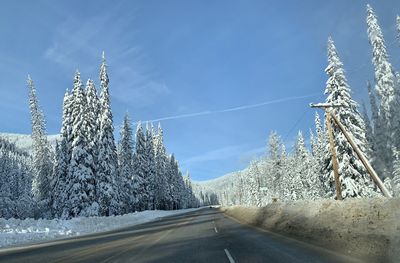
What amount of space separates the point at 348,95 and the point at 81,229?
2765cm

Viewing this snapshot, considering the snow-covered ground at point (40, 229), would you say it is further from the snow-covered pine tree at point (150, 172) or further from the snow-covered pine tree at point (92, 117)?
the snow-covered pine tree at point (150, 172)

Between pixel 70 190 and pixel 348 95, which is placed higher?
pixel 348 95

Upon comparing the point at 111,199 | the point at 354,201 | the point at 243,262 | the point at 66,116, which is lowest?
the point at 243,262

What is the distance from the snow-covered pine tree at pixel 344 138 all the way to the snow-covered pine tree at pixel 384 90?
2.55 metres

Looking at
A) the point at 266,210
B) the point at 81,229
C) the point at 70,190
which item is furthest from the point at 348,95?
the point at 70,190

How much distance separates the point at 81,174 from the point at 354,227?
42657 mm

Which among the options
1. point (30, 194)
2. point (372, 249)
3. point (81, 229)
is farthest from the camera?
point (30, 194)

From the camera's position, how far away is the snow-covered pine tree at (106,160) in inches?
2167

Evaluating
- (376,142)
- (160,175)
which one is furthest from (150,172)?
(376,142)

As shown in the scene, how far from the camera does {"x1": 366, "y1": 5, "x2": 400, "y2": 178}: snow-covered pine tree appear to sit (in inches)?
1594

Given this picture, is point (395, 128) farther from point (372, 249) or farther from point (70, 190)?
point (70, 190)

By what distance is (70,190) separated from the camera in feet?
168

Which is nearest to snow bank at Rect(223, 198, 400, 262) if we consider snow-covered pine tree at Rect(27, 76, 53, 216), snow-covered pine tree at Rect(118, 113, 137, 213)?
snow-covered pine tree at Rect(27, 76, 53, 216)

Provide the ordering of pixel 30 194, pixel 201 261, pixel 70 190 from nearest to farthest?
1. pixel 201 261
2. pixel 70 190
3. pixel 30 194
